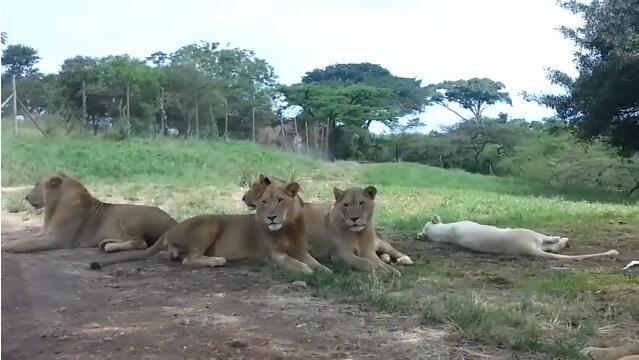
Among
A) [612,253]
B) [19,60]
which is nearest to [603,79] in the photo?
[612,253]

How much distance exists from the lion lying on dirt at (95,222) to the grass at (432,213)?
0.08 metres

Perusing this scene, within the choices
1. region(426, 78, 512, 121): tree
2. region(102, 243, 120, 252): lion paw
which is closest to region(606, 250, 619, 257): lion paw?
region(426, 78, 512, 121): tree

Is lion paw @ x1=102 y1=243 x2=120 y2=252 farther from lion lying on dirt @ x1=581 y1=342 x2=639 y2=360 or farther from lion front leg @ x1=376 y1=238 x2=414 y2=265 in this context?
lion lying on dirt @ x1=581 y1=342 x2=639 y2=360

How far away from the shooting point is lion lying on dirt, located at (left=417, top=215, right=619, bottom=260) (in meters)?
3.88

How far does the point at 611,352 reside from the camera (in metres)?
2.11

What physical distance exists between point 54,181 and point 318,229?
1156 millimetres

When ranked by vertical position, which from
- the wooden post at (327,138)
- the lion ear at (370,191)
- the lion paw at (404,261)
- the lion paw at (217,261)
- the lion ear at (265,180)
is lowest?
the lion paw at (404,261)

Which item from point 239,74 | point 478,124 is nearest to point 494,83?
point 478,124

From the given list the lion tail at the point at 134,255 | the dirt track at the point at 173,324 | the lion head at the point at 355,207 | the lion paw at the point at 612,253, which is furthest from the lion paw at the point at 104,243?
the lion paw at the point at 612,253

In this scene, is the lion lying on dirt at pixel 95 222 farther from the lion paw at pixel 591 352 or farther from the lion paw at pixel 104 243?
the lion paw at pixel 591 352

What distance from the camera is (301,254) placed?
11.5ft

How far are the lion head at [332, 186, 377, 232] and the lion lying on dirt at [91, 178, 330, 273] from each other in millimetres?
173

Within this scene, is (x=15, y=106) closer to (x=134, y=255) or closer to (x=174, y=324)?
(x=174, y=324)

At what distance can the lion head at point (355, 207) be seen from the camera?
140 inches
